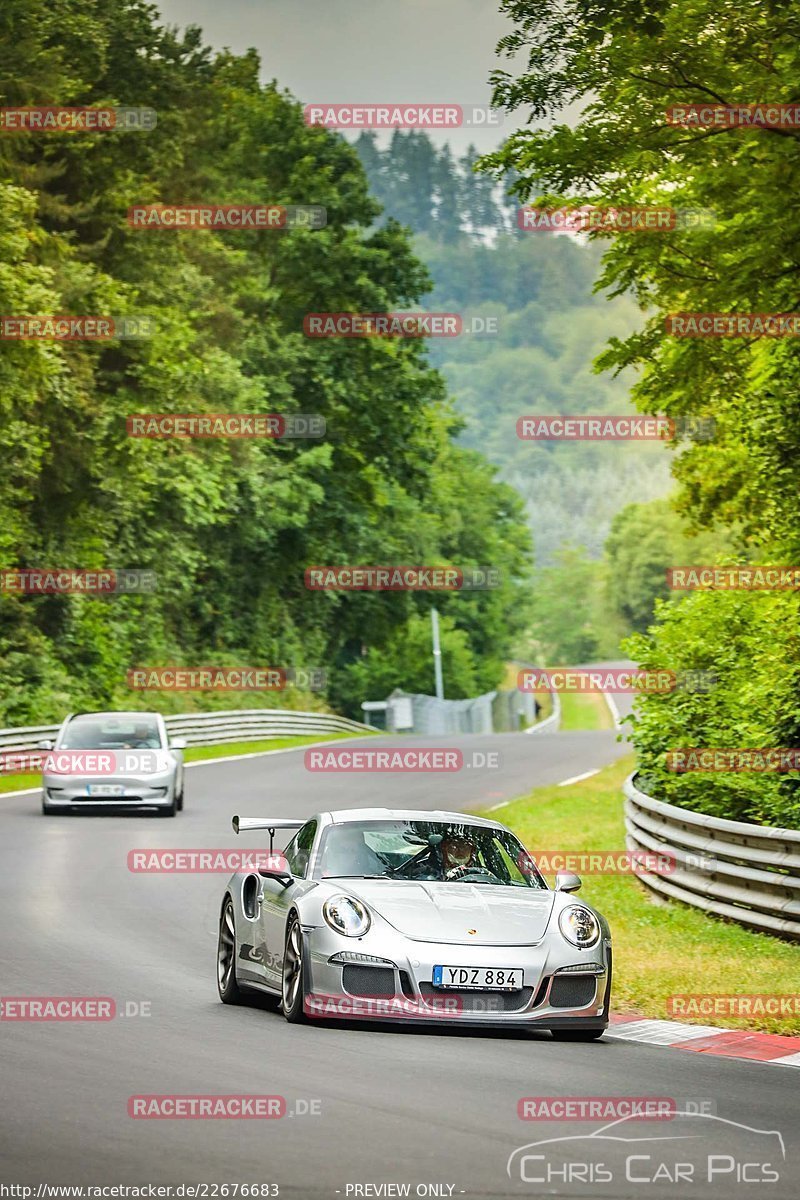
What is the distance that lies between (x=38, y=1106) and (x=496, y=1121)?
1975 mm

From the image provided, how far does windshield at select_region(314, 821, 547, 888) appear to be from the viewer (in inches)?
437

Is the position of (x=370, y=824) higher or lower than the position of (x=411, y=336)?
lower

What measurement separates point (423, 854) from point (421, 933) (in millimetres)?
1243

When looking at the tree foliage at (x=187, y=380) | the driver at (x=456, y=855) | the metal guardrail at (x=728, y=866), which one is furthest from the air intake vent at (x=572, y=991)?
the tree foliage at (x=187, y=380)

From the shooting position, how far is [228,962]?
11.9 metres

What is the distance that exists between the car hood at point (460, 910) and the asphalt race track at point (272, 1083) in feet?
1.99

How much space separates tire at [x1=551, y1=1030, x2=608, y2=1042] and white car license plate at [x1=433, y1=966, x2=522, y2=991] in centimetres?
70

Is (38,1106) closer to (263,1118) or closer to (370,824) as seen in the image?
(263,1118)

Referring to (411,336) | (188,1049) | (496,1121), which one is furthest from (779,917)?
(411,336)

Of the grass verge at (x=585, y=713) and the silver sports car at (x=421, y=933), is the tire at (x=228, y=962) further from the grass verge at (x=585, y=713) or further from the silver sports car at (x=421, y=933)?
the grass verge at (x=585, y=713)

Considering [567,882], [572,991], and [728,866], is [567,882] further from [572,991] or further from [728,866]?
[728,866]

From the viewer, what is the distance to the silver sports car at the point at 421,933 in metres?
9.96

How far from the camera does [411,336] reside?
60.2m

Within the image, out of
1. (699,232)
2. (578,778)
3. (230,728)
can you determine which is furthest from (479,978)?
(230,728)
